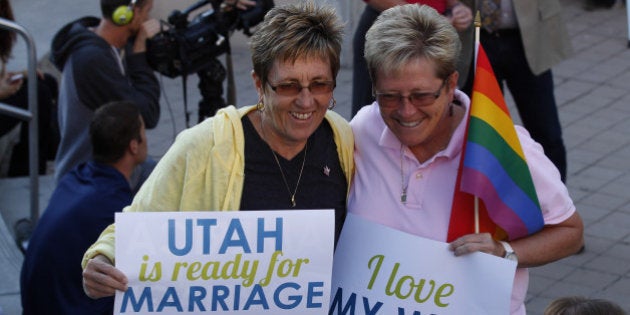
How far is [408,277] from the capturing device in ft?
11.6

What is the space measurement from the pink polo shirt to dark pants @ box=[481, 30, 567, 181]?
2.50 meters

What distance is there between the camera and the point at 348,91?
8.81 m

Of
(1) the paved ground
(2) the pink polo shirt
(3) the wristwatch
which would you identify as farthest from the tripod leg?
(3) the wristwatch

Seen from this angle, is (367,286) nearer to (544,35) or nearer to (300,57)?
(300,57)

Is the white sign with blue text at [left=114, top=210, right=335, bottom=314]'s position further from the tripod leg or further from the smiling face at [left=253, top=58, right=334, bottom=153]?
the tripod leg

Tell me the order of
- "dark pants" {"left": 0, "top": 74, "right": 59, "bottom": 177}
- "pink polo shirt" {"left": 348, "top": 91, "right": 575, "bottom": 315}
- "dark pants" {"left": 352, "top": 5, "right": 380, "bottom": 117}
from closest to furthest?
"pink polo shirt" {"left": 348, "top": 91, "right": 575, "bottom": 315}, "dark pants" {"left": 352, "top": 5, "right": 380, "bottom": 117}, "dark pants" {"left": 0, "top": 74, "right": 59, "bottom": 177}

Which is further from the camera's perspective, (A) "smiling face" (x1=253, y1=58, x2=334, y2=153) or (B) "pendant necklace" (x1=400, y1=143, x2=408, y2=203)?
(B) "pendant necklace" (x1=400, y1=143, x2=408, y2=203)

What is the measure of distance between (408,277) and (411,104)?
0.50 metres

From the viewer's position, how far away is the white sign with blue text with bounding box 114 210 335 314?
340cm

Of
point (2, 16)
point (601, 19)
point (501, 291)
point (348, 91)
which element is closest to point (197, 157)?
point (501, 291)

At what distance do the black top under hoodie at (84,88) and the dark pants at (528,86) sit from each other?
170cm

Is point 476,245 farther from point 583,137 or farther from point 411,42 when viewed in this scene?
point 583,137

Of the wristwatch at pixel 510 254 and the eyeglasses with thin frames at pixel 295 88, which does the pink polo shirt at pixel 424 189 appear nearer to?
the wristwatch at pixel 510 254

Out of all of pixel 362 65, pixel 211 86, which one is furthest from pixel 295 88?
pixel 211 86
